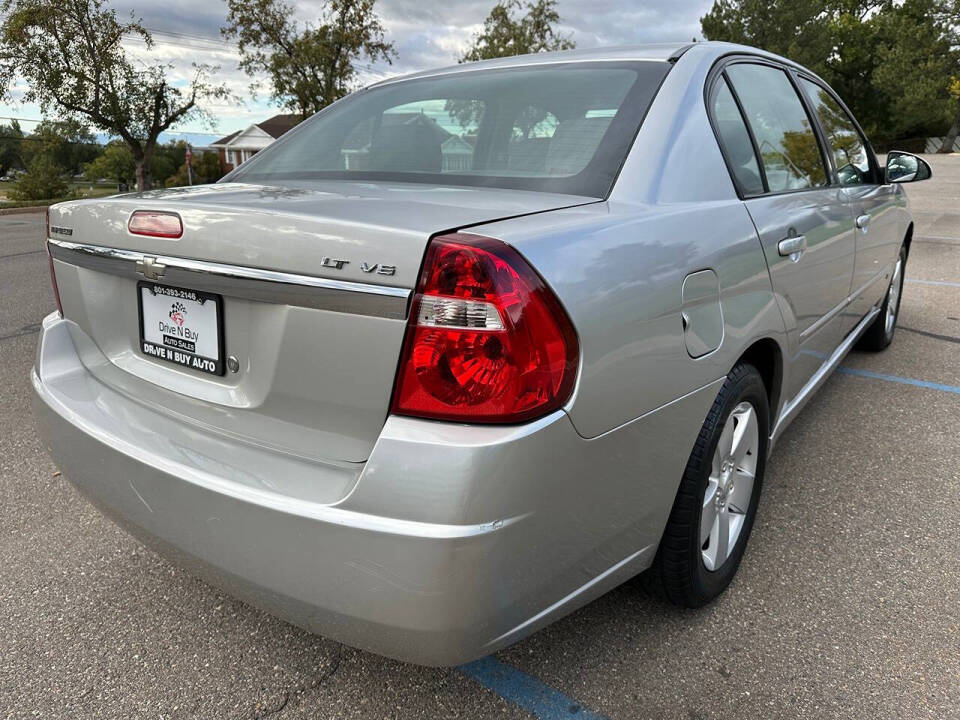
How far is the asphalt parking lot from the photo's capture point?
185 centimetres

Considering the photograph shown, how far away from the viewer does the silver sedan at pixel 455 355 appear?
54.3 inches

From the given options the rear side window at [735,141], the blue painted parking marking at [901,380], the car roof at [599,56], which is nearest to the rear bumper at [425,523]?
the rear side window at [735,141]

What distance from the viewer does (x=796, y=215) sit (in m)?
2.47

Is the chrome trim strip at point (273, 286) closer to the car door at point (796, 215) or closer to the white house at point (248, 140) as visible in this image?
the car door at point (796, 215)

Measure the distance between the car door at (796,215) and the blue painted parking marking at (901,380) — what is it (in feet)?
4.78

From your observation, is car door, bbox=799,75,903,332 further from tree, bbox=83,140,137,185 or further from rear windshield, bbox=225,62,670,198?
tree, bbox=83,140,137,185

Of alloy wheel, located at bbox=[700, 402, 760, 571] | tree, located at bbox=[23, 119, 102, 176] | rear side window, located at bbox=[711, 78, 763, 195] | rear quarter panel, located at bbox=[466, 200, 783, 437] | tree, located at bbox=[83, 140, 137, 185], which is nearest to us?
rear quarter panel, located at bbox=[466, 200, 783, 437]

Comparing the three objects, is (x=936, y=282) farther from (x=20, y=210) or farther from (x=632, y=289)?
(x=20, y=210)

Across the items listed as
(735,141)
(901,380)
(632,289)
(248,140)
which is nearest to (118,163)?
(248,140)

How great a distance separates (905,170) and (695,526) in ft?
9.80

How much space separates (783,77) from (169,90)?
31360mm

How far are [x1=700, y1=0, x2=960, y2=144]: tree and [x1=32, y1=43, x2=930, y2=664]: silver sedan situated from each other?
5132 cm

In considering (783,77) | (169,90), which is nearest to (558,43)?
(169,90)

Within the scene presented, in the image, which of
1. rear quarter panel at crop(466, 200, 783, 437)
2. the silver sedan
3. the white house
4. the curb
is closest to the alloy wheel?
the silver sedan
